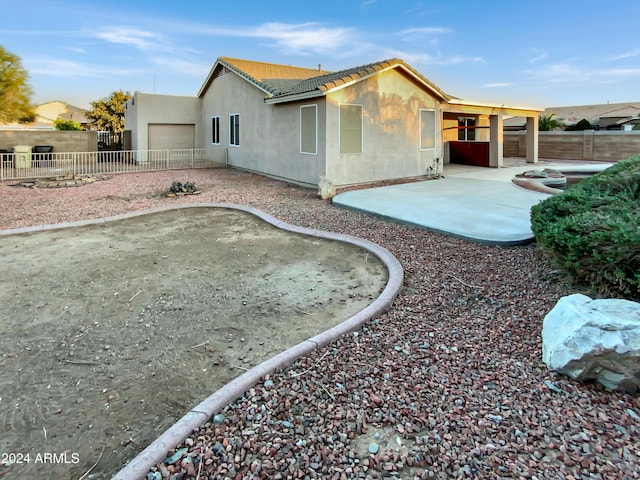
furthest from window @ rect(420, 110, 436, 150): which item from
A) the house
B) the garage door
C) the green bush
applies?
the garage door

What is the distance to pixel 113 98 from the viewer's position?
3300 centimetres

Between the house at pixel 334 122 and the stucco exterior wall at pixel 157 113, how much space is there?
0.05m

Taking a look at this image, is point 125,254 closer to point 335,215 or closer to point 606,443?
point 335,215

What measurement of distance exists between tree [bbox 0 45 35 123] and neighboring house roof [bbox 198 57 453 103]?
500 inches

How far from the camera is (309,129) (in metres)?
12.9

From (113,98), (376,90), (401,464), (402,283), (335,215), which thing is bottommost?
(401,464)

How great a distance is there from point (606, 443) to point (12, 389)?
389cm

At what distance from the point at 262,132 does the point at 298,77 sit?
22.0 feet

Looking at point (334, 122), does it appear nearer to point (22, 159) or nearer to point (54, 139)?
→ point (22, 159)

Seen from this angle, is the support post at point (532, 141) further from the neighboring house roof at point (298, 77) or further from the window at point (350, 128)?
the window at point (350, 128)

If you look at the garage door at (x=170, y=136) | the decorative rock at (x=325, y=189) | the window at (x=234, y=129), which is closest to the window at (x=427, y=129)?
the decorative rock at (x=325, y=189)

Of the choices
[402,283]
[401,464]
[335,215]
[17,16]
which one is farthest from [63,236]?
[17,16]

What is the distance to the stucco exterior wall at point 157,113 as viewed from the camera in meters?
20.5

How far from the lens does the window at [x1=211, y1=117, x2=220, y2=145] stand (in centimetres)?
2008
